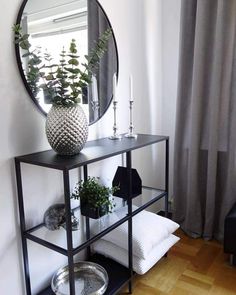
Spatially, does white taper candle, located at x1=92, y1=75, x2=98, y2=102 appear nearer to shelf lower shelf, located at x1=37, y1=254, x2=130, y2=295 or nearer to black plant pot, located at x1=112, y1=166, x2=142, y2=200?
black plant pot, located at x1=112, y1=166, x2=142, y2=200

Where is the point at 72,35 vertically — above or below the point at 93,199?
above

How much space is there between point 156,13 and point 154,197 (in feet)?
4.94

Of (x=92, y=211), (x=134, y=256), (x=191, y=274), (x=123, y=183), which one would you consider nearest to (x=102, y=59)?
(x=123, y=183)

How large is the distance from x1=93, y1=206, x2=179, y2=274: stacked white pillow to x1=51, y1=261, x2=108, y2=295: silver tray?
0.16m

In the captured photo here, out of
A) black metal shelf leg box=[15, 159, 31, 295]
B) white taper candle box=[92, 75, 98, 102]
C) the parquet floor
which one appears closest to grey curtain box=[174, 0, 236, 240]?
the parquet floor

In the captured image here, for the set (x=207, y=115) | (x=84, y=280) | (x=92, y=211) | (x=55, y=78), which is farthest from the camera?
(x=207, y=115)

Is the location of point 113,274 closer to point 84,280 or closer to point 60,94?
point 84,280

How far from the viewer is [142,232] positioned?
173 centimetres

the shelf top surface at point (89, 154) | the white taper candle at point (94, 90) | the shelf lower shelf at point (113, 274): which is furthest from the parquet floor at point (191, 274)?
the white taper candle at point (94, 90)

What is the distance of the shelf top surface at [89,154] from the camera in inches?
47.9

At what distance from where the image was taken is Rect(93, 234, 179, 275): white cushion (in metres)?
1.67

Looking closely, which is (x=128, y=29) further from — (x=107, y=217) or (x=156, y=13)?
(x=107, y=217)

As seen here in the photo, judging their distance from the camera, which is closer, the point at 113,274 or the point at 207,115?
the point at 113,274

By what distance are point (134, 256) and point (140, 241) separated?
110mm
